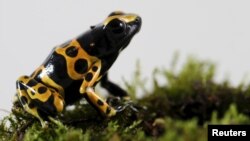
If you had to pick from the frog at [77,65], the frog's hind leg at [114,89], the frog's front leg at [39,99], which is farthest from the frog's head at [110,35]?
the frog's hind leg at [114,89]

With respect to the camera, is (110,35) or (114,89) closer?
(110,35)

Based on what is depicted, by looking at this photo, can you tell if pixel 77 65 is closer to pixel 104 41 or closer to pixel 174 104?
pixel 104 41

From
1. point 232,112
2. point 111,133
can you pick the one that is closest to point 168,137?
point 232,112

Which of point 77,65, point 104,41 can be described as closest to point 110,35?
point 104,41

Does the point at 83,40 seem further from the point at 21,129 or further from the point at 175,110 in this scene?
the point at 175,110

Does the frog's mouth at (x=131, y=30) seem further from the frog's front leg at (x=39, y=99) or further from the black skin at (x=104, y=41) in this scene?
the frog's front leg at (x=39, y=99)

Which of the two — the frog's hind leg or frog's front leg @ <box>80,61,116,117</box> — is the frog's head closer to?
frog's front leg @ <box>80,61,116,117</box>

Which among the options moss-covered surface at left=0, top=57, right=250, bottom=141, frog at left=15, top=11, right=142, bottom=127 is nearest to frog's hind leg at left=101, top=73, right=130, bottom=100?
frog at left=15, top=11, right=142, bottom=127
